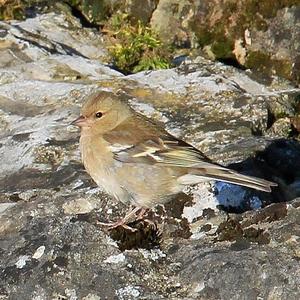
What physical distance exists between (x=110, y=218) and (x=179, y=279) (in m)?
1.19

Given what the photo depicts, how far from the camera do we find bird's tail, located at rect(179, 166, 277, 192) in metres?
6.18

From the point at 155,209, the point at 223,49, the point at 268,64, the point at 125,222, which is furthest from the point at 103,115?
the point at 223,49

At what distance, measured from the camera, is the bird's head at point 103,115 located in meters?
7.33

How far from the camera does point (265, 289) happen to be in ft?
18.0

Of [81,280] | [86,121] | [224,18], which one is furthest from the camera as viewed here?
[224,18]

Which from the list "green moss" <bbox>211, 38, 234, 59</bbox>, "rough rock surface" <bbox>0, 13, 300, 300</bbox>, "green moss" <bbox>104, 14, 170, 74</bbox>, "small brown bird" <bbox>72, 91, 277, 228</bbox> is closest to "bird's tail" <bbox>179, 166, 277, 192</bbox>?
"small brown bird" <bbox>72, 91, 277, 228</bbox>

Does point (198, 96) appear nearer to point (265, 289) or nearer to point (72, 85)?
point (72, 85)

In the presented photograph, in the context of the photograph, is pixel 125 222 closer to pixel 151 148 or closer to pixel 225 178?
pixel 151 148

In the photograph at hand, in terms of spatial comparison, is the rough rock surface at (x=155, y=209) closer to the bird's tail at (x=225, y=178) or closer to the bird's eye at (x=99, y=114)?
the bird's tail at (x=225, y=178)

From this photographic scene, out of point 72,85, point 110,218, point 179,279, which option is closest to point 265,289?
point 179,279

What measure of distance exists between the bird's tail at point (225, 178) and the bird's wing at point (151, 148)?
0.25ft

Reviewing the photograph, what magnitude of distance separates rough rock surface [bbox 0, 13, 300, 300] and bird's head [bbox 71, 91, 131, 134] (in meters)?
0.54

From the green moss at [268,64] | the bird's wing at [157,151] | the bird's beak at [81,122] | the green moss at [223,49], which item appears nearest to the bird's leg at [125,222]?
the bird's wing at [157,151]

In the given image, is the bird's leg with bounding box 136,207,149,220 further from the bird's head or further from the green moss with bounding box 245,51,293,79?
the green moss with bounding box 245,51,293,79
